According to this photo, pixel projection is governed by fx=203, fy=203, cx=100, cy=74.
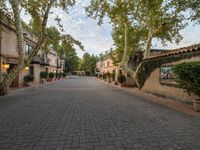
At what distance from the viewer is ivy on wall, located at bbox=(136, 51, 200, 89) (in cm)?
1321

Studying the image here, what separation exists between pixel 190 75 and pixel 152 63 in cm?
871

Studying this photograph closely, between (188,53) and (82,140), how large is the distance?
395 inches

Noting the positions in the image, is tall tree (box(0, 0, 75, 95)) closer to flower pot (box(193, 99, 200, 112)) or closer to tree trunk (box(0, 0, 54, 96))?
tree trunk (box(0, 0, 54, 96))

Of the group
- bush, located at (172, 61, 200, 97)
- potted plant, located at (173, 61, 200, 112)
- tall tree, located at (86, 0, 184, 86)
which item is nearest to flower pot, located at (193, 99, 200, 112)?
potted plant, located at (173, 61, 200, 112)

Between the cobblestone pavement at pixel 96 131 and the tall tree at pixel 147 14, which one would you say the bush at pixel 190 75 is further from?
the tall tree at pixel 147 14

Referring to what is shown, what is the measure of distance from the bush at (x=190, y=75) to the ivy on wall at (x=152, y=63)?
237 centimetres

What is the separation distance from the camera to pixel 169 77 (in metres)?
15.1

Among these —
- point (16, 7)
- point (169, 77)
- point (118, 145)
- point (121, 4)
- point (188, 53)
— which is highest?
point (121, 4)

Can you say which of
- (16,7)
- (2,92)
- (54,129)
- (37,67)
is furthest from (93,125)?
(37,67)

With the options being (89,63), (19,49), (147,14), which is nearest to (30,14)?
(19,49)

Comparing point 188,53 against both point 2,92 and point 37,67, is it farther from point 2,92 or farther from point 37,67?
point 37,67

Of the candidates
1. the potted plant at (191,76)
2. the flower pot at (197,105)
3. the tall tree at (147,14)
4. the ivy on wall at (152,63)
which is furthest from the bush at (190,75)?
the tall tree at (147,14)

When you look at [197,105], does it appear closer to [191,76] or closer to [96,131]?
[191,76]

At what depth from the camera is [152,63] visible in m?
18.6
